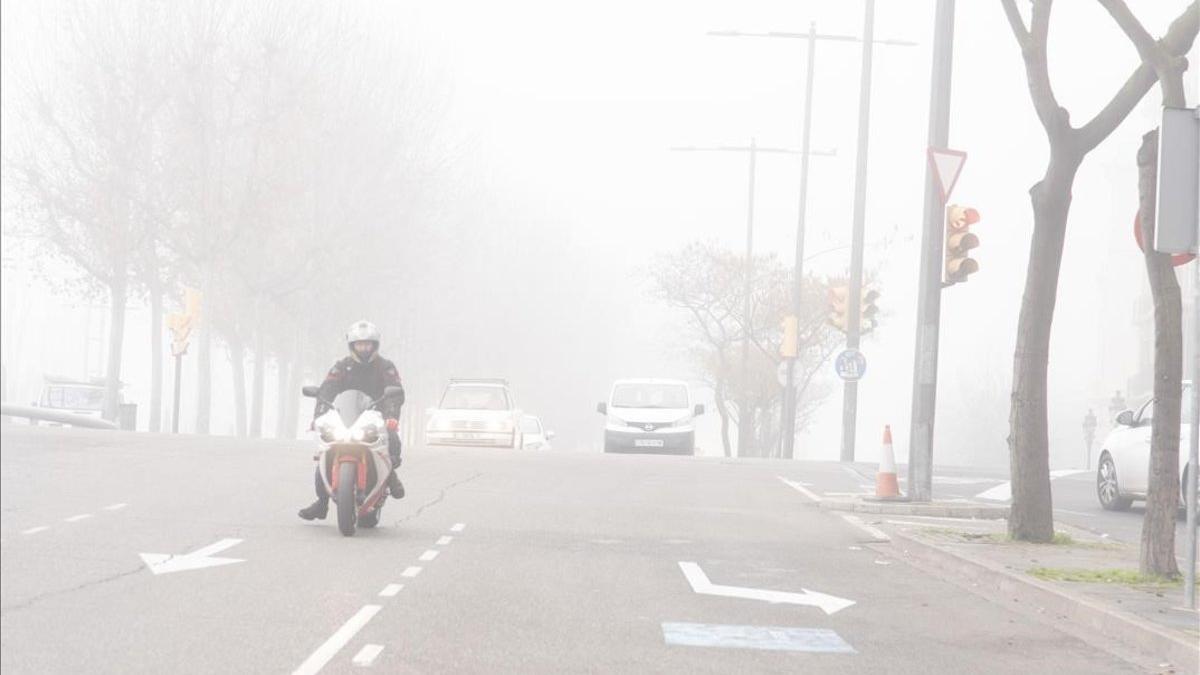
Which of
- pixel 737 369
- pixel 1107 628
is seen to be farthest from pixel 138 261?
pixel 1107 628

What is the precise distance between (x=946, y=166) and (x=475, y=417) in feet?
60.2

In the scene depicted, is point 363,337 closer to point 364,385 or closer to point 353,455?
point 364,385

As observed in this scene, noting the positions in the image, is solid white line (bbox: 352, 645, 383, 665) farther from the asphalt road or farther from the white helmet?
the white helmet

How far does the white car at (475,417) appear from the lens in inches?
1436

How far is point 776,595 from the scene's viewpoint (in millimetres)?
12445

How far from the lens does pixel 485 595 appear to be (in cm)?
1167

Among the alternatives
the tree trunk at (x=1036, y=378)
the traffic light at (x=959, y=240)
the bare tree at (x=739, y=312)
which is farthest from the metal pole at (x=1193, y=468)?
the bare tree at (x=739, y=312)

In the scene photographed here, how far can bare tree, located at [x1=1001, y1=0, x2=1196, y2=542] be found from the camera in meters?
16.5

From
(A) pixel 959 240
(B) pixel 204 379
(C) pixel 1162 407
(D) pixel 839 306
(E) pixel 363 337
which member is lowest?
(B) pixel 204 379

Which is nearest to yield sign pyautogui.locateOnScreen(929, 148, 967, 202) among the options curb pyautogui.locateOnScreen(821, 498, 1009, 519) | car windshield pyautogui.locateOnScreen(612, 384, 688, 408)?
curb pyautogui.locateOnScreen(821, 498, 1009, 519)

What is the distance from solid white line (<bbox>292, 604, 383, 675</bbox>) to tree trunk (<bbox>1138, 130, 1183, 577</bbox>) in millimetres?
5825

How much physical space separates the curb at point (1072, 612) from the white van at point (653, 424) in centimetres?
2259

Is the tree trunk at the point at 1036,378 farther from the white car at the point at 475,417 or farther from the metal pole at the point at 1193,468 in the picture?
the white car at the point at 475,417

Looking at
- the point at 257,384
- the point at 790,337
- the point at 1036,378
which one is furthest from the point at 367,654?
the point at 257,384
